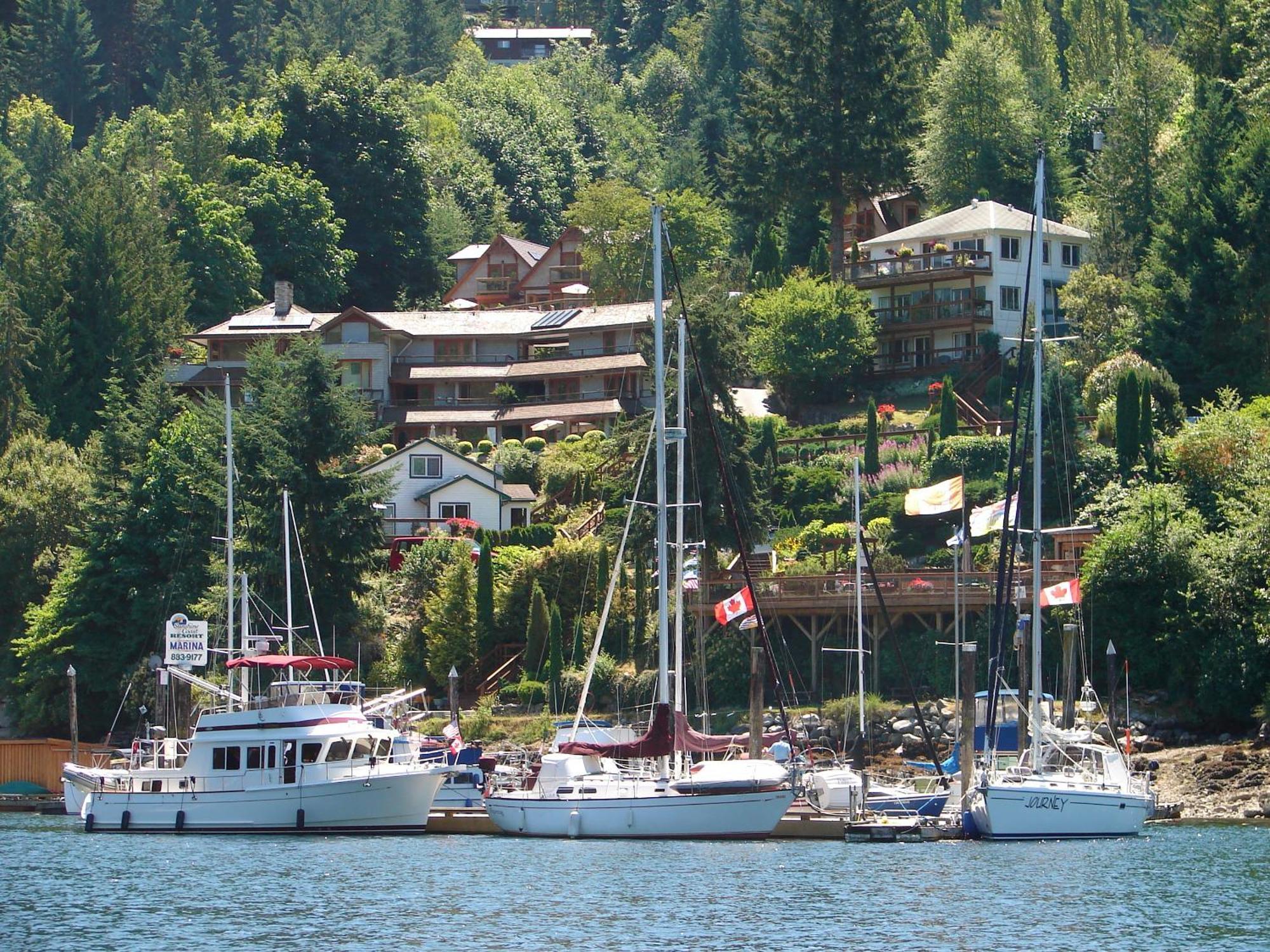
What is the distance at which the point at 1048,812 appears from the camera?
5138 cm

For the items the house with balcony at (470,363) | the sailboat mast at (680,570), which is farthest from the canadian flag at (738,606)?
the house with balcony at (470,363)

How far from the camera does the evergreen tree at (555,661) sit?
71625mm

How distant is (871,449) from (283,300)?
39.1 m

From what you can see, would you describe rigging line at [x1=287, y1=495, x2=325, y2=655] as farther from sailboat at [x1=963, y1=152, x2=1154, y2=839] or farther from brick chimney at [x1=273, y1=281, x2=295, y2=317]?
brick chimney at [x1=273, y1=281, x2=295, y2=317]

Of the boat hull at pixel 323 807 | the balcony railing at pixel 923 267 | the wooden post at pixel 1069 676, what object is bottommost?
the boat hull at pixel 323 807

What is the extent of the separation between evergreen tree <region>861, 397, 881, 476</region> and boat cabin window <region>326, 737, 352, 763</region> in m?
30.1

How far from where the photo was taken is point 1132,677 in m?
65.3

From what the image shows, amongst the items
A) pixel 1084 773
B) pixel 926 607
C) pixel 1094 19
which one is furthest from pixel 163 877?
pixel 1094 19

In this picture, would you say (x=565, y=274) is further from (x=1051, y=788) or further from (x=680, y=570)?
(x=1051, y=788)

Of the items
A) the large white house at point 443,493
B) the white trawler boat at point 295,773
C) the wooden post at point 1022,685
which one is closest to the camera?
the white trawler boat at point 295,773

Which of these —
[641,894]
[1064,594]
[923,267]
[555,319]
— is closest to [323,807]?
[641,894]

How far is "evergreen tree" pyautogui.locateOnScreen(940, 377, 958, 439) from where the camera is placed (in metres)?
81.9

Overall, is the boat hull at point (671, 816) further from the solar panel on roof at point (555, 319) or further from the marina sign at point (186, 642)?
the solar panel on roof at point (555, 319)

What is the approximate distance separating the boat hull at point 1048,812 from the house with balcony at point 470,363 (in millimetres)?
49393
